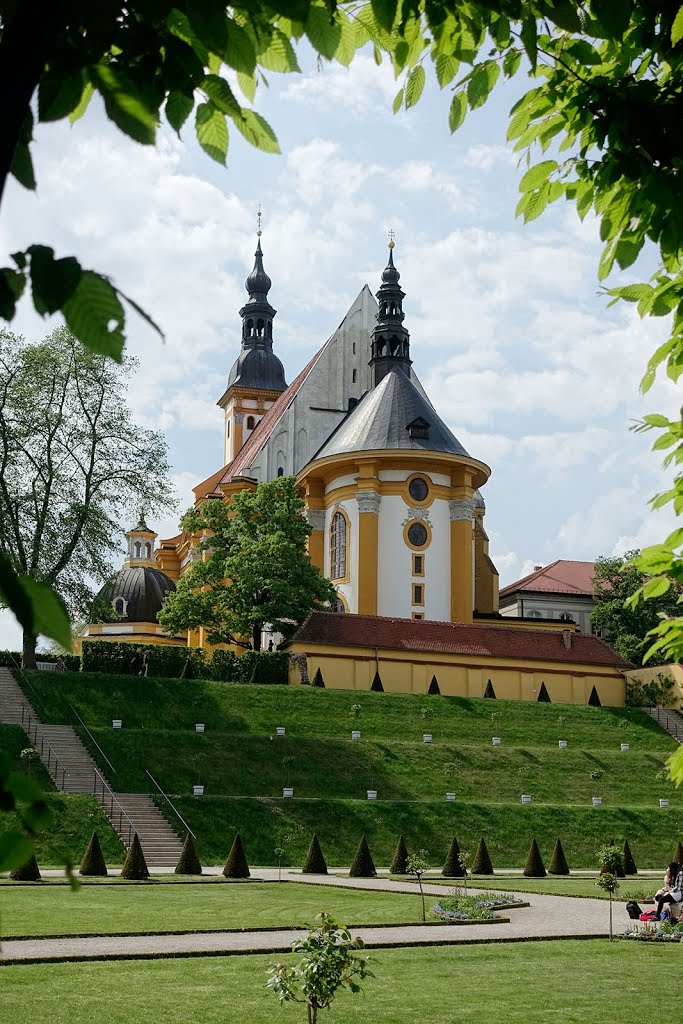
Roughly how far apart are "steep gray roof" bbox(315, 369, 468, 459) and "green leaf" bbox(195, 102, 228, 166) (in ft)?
178

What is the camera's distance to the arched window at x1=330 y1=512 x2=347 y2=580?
191 feet

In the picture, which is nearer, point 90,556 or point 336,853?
point 336,853

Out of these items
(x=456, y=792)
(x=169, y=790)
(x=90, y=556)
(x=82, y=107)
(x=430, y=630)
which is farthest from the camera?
(x=430, y=630)

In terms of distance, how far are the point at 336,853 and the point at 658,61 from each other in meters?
28.6

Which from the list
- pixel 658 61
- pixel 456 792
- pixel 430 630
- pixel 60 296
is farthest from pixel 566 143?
pixel 430 630

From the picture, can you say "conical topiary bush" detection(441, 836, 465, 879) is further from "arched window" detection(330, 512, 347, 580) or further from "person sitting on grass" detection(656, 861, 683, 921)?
"arched window" detection(330, 512, 347, 580)

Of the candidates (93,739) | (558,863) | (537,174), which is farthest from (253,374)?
(537,174)

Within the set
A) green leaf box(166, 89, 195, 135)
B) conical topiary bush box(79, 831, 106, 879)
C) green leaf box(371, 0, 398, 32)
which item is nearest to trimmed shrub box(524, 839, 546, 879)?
→ conical topiary bush box(79, 831, 106, 879)

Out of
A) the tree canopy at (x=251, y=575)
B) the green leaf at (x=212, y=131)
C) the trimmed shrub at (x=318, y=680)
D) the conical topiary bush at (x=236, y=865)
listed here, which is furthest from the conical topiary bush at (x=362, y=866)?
the green leaf at (x=212, y=131)

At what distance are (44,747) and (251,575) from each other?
1587cm

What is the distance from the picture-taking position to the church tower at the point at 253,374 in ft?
294

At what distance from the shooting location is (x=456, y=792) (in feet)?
120

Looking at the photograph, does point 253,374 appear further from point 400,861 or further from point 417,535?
point 400,861

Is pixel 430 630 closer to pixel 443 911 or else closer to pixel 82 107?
pixel 443 911
